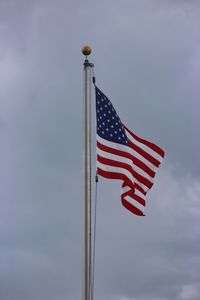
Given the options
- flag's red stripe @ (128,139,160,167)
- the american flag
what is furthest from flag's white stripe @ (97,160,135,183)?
flag's red stripe @ (128,139,160,167)

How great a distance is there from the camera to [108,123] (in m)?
26.7

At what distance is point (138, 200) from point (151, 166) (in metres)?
2.09

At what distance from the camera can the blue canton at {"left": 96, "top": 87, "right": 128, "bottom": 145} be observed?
86.5 feet

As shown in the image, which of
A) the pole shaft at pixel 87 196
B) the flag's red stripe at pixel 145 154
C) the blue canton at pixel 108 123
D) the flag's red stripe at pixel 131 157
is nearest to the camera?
the pole shaft at pixel 87 196

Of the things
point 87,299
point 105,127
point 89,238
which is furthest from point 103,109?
point 87,299

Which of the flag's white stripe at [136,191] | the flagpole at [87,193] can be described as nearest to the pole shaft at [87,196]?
the flagpole at [87,193]

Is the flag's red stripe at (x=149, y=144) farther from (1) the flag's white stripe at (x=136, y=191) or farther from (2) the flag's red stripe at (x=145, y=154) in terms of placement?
(1) the flag's white stripe at (x=136, y=191)

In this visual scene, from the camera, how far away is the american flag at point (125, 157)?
2597 cm

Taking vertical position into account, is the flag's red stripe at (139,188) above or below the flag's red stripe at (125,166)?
below

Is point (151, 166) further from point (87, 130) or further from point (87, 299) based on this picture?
point (87, 299)

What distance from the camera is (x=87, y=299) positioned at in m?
22.5

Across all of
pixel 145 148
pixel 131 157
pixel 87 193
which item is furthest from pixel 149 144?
pixel 87 193

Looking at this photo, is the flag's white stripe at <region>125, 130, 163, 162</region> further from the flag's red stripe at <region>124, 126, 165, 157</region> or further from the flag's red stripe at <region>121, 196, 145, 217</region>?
the flag's red stripe at <region>121, 196, 145, 217</region>

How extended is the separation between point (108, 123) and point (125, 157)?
161 cm
